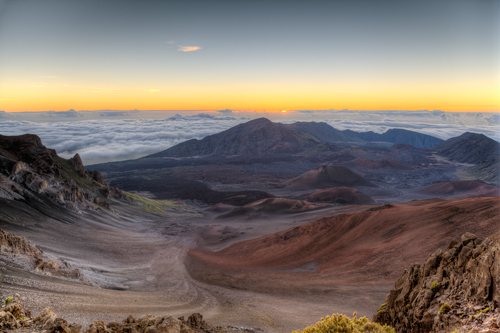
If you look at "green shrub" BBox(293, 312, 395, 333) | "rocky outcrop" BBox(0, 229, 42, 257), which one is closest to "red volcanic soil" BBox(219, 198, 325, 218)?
"rocky outcrop" BBox(0, 229, 42, 257)

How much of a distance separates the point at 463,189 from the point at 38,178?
10952 cm

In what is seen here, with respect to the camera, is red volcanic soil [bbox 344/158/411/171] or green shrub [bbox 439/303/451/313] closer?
green shrub [bbox 439/303/451/313]

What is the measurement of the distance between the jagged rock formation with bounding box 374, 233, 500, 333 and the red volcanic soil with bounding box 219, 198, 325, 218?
50.2 m

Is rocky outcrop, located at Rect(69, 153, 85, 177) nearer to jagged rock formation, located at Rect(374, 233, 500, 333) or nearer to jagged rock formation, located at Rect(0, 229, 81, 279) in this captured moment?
jagged rock formation, located at Rect(0, 229, 81, 279)

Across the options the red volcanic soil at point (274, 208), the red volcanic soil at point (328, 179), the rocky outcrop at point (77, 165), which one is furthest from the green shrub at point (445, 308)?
the red volcanic soil at point (328, 179)

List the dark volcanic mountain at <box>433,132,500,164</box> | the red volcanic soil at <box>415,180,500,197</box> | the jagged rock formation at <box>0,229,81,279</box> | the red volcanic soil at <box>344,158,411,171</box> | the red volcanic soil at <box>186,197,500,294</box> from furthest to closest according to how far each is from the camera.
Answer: the dark volcanic mountain at <box>433,132,500,164</box>
the red volcanic soil at <box>344,158,411,171</box>
the red volcanic soil at <box>415,180,500,197</box>
the red volcanic soil at <box>186,197,500,294</box>
the jagged rock formation at <box>0,229,81,279</box>

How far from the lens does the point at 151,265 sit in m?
32.5

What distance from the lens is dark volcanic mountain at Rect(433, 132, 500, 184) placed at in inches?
4926

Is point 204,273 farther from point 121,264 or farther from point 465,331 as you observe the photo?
point 465,331

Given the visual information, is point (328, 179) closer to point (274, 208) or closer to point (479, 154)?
point (274, 208)

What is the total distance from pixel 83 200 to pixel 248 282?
3779 cm

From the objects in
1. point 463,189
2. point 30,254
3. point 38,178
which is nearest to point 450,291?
point 30,254

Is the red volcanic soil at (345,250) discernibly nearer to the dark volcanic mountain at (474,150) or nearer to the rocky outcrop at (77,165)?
the rocky outcrop at (77,165)

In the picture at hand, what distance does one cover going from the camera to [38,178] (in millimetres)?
42469
